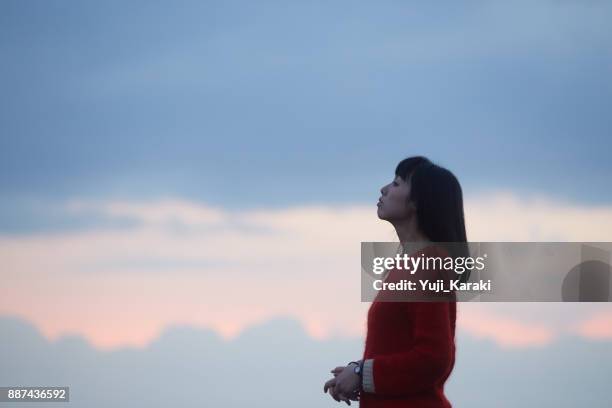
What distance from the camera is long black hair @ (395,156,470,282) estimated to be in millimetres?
3285

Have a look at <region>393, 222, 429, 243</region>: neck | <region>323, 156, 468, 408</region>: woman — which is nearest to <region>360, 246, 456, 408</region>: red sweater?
<region>323, 156, 468, 408</region>: woman

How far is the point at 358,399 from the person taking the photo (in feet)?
11.1

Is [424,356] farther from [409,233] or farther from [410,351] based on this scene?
[409,233]

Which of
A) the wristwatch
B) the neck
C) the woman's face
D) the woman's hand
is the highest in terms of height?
the woman's face

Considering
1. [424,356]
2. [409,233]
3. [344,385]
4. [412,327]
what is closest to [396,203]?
[409,233]

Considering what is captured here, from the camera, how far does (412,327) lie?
3.23 m

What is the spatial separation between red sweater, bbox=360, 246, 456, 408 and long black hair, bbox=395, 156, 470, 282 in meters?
0.08

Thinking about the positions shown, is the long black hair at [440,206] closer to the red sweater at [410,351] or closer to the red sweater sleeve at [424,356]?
the red sweater at [410,351]

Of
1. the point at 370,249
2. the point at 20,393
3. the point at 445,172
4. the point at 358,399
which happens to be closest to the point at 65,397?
the point at 20,393

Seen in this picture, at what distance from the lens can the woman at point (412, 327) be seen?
3.13 m

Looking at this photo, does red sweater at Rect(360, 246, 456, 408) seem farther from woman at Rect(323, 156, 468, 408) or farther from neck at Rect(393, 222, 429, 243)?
neck at Rect(393, 222, 429, 243)

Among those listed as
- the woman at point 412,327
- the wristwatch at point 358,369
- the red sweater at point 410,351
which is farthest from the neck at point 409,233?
the wristwatch at point 358,369

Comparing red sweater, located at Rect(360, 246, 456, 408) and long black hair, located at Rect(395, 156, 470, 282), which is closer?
red sweater, located at Rect(360, 246, 456, 408)

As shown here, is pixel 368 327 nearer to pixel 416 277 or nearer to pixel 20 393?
pixel 416 277
